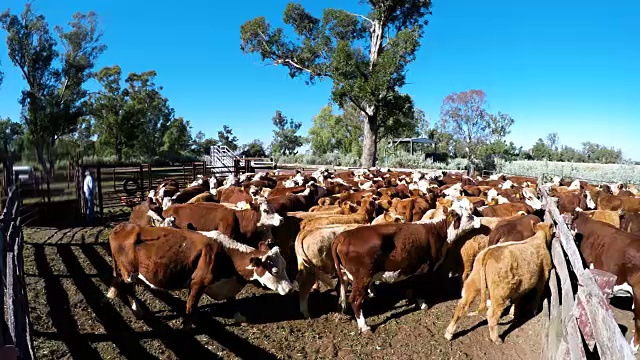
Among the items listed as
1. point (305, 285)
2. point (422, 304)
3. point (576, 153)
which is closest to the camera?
point (305, 285)

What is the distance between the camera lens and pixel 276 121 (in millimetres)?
Result: 106625

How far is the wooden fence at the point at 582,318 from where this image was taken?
8.44ft

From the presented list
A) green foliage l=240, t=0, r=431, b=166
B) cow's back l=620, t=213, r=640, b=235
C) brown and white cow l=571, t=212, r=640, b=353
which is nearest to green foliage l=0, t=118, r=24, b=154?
brown and white cow l=571, t=212, r=640, b=353

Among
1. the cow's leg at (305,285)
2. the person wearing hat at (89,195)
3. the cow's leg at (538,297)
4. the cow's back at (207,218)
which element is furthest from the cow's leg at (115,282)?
the person wearing hat at (89,195)

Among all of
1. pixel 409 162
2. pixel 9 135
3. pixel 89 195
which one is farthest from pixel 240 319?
pixel 409 162

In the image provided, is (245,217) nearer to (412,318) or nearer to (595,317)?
(412,318)

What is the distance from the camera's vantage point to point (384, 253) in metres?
5.83

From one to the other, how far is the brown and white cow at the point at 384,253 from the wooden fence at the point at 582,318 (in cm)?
159

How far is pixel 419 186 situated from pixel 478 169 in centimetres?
2275

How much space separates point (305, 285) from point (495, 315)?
105 inches

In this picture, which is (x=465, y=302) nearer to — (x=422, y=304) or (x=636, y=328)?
(x=422, y=304)

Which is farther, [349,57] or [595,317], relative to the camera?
[349,57]

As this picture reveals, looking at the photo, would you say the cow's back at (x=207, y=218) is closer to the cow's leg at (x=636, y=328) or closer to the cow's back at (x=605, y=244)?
the cow's back at (x=605, y=244)

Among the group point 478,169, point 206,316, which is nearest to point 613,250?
point 206,316
